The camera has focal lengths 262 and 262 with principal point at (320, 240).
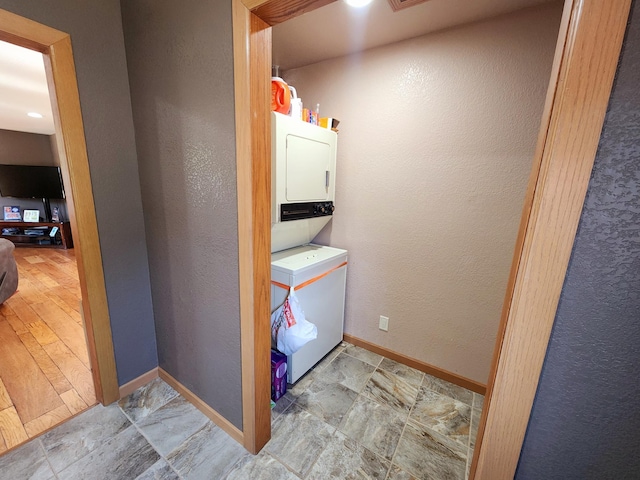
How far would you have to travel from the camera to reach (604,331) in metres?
0.52

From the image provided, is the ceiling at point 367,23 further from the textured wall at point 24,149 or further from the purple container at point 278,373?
the textured wall at point 24,149

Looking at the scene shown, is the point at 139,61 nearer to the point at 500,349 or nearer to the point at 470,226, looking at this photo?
the point at 500,349

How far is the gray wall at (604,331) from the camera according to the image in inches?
18.4

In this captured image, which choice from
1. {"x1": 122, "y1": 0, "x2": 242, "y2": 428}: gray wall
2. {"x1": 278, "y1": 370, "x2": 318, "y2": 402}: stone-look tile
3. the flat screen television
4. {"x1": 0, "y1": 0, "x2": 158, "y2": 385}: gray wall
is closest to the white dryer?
{"x1": 122, "y1": 0, "x2": 242, "y2": 428}: gray wall

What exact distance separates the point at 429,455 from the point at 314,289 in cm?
107

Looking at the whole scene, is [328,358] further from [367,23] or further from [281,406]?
[367,23]

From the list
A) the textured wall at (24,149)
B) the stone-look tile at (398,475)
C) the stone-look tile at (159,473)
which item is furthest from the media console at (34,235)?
the stone-look tile at (398,475)

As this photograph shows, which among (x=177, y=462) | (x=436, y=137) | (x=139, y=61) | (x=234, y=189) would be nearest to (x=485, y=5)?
(x=436, y=137)

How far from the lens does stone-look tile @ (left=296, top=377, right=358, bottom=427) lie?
156cm

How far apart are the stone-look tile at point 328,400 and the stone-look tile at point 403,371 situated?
1.28 feet

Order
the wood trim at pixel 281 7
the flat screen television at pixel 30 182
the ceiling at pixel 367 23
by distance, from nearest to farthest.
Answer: the wood trim at pixel 281 7 → the ceiling at pixel 367 23 → the flat screen television at pixel 30 182

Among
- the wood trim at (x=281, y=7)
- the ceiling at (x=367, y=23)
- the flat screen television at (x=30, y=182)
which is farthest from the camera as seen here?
the flat screen television at (x=30, y=182)

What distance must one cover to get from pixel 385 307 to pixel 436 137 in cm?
126

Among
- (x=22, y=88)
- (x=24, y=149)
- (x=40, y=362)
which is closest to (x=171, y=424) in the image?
(x=40, y=362)
